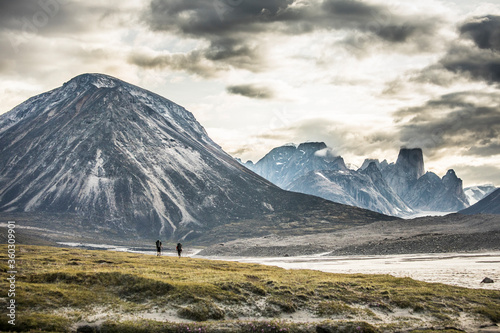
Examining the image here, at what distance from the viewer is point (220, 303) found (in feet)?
140

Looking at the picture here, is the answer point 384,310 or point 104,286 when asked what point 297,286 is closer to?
point 384,310

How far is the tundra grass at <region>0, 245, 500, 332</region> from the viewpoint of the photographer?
36.3 meters

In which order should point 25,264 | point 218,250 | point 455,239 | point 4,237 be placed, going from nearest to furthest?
point 25,264 < point 455,239 < point 4,237 < point 218,250

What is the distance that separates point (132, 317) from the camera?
37500 mm

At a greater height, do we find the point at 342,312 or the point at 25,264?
the point at 25,264

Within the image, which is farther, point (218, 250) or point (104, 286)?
point (218, 250)

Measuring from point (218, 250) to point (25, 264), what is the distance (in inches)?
5651

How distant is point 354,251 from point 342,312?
101m

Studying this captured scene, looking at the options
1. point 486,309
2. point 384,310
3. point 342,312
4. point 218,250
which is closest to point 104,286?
point 342,312

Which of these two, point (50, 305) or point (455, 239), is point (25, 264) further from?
point (455, 239)

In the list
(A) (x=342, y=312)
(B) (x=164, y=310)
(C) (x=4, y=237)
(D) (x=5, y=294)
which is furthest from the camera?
(C) (x=4, y=237)

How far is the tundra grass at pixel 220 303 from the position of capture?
119ft

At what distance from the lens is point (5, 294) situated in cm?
3653

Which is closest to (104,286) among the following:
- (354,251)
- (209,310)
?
(209,310)
